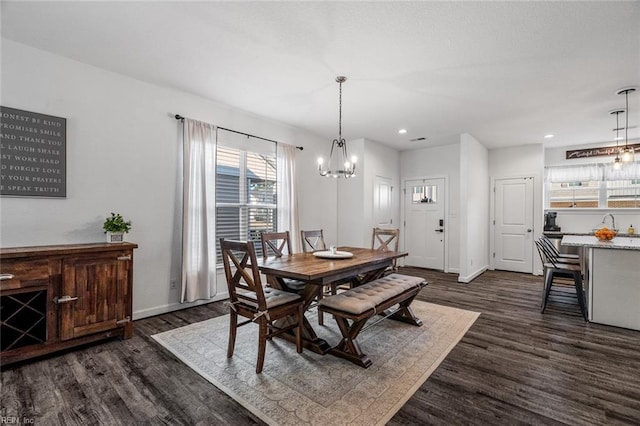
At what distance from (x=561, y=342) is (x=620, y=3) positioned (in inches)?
114

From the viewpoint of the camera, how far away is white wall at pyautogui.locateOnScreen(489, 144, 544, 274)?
6137 millimetres

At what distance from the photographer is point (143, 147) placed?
3.49 metres

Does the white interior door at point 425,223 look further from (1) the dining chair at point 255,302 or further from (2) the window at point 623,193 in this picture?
(1) the dining chair at point 255,302

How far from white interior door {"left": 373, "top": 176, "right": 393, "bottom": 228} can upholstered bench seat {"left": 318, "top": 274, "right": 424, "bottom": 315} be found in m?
2.95

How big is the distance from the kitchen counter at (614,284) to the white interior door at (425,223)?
3073mm

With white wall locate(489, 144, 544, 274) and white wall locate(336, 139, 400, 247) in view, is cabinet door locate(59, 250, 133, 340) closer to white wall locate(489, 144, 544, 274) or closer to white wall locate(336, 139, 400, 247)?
white wall locate(336, 139, 400, 247)

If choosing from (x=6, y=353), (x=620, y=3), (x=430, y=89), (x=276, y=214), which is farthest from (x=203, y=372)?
(x=620, y=3)

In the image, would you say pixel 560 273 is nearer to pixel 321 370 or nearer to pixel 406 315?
pixel 406 315

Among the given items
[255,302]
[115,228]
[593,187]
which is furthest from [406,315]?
[593,187]

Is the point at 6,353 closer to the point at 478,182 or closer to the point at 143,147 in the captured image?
the point at 143,147

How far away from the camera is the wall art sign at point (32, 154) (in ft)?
8.69

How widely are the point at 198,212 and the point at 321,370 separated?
2540 mm

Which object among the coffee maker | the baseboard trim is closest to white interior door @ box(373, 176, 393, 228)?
the baseboard trim

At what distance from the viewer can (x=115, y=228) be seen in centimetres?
302
